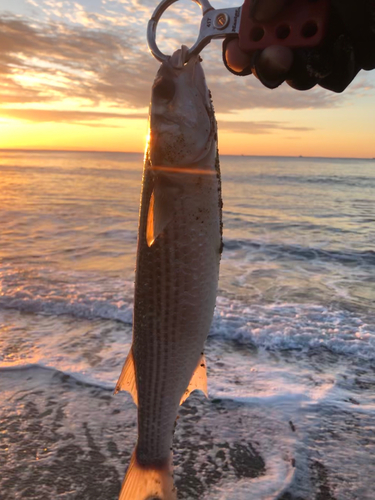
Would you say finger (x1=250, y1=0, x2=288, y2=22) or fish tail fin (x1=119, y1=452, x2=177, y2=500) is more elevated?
finger (x1=250, y1=0, x2=288, y2=22)

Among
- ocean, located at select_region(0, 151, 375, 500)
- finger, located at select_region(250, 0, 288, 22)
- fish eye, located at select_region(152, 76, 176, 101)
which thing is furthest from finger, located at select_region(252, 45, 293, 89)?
ocean, located at select_region(0, 151, 375, 500)

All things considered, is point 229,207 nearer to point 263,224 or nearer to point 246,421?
point 263,224

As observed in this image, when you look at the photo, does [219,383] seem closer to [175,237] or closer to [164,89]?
[175,237]

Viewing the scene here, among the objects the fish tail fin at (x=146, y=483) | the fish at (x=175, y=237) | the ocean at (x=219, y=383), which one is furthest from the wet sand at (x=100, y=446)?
the fish at (x=175, y=237)

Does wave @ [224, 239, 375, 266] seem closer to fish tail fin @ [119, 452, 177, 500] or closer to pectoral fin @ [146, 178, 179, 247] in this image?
fish tail fin @ [119, 452, 177, 500]

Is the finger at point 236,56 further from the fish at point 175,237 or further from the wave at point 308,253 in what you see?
the wave at point 308,253

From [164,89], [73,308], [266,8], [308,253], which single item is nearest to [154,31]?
[164,89]
